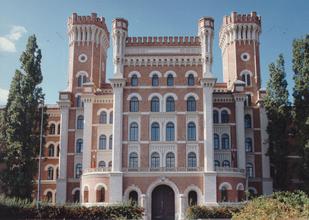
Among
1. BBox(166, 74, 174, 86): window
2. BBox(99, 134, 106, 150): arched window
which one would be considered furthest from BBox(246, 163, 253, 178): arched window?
BBox(99, 134, 106, 150): arched window

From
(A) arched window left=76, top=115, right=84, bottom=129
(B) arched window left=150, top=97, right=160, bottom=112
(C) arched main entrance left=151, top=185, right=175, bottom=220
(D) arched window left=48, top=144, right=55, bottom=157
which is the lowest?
(C) arched main entrance left=151, top=185, right=175, bottom=220

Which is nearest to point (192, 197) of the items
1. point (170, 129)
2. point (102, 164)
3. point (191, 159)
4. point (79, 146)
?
point (191, 159)

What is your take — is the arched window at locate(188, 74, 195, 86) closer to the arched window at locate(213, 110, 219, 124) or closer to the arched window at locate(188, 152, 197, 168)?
the arched window at locate(213, 110, 219, 124)

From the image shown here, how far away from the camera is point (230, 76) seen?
54875 millimetres

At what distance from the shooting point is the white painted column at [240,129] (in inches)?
1852

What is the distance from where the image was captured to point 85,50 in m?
54.6

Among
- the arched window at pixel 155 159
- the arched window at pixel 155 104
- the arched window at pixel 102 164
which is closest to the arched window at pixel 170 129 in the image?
the arched window at pixel 155 104

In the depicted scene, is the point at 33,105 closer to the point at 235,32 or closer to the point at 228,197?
the point at 228,197

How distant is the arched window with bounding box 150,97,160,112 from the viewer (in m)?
45.6

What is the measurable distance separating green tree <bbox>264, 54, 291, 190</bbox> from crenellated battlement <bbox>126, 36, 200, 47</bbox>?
28.3ft

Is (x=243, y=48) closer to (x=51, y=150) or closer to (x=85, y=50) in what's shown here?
(x=85, y=50)

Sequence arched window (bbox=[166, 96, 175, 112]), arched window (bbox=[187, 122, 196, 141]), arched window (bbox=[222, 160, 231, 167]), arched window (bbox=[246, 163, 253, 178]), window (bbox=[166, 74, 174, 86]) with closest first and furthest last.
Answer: arched window (bbox=[187, 122, 196, 141]), arched window (bbox=[166, 96, 175, 112]), window (bbox=[166, 74, 174, 86]), arched window (bbox=[222, 160, 231, 167]), arched window (bbox=[246, 163, 253, 178])

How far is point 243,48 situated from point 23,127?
28.1 m

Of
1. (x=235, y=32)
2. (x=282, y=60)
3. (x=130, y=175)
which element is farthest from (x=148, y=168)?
(x=235, y=32)
